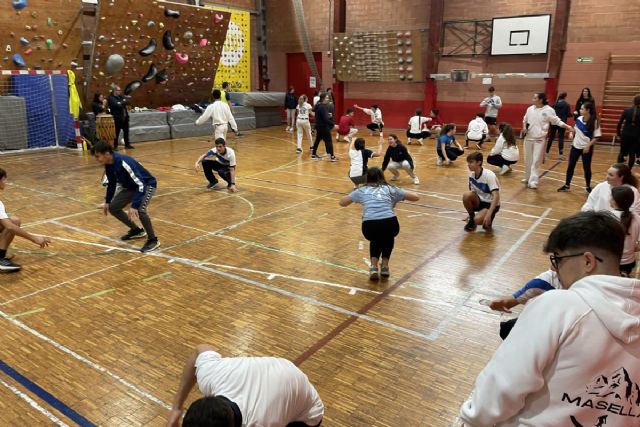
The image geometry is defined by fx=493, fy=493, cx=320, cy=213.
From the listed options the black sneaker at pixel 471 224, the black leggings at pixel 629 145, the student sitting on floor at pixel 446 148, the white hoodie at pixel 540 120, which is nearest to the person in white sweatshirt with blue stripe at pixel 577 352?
the black sneaker at pixel 471 224

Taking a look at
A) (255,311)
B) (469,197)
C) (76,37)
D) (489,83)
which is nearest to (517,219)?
(469,197)

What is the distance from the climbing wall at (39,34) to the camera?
13.4 metres

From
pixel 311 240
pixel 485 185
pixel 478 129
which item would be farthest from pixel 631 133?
pixel 311 240

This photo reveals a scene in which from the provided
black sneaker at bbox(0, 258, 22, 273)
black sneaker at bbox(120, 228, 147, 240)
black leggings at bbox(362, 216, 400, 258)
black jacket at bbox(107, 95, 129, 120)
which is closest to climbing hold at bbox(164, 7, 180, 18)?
black jacket at bbox(107, 95, 129, 120)

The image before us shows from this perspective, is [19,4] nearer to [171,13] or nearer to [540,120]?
[171,13]

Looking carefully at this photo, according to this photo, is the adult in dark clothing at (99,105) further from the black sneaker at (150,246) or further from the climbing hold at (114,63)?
the black sneaker at (150,246)

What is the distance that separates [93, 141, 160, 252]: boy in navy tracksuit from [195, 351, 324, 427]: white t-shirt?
4273mm

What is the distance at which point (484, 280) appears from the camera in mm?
5645

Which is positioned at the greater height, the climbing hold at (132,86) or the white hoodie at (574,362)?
the climbing hold at (132,86)

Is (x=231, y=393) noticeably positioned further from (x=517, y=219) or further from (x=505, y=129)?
(x=505, y=129)

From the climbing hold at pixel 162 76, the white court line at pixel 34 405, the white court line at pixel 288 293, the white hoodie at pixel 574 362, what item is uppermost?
the climbing hold at pixel 162 76

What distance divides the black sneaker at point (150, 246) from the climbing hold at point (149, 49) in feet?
38.1

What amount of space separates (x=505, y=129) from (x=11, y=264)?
956 cm

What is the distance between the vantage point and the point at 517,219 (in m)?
8.08
